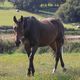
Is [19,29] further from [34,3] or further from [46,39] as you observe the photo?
[34,3]

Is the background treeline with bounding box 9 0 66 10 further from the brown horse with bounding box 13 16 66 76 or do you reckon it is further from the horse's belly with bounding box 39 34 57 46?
the horse's belly with bounding box 39 34 57 46

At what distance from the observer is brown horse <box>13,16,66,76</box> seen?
1060 centimetres

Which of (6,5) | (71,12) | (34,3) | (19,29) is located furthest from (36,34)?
(6,5)

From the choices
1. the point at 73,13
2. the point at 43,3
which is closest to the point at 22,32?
the point at 73,13

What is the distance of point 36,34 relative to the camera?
11.2 metres

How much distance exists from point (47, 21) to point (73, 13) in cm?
5307

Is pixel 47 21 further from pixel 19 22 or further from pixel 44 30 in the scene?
pixel 19 22

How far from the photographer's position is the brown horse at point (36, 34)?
10.6 m

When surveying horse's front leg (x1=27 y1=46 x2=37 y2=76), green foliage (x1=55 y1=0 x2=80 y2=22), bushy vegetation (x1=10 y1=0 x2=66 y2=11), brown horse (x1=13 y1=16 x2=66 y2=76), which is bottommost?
→ bushy vegetation (x1=10 y1=0 x2=66 y2=11)

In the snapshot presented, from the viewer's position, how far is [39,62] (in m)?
15.1

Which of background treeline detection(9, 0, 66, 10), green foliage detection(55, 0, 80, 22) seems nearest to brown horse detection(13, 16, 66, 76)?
green foliage detection(55, 0, 80, 22)

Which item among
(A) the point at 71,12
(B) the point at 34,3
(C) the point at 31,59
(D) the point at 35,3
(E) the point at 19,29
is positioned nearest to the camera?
(E) the point at 19,29

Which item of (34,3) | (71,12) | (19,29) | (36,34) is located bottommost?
(34,3)

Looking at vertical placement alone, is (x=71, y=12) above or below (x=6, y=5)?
above
